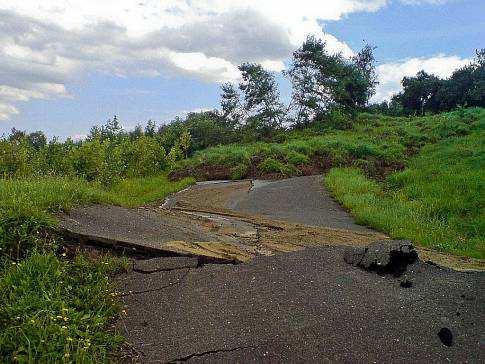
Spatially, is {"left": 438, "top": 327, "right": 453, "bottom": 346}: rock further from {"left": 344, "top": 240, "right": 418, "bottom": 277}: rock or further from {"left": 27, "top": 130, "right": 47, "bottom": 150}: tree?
{"left": 27, "top": 130, "right": 47, "bottom": 150}: tree

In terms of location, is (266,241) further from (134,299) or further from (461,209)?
(461,209)

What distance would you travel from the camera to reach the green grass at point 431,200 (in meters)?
7.05

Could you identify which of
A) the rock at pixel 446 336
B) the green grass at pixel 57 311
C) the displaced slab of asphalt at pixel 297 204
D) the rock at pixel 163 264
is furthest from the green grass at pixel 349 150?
the rock at pixel 446 336

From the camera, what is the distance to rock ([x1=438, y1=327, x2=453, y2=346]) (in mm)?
3677

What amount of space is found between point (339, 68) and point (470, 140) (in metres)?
11.0

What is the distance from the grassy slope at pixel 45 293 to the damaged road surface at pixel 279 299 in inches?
8.3

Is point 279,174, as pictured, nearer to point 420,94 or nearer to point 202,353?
point 202,353

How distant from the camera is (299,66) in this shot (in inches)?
996

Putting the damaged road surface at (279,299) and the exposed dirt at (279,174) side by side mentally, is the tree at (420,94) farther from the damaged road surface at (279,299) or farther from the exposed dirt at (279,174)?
the damaged road surface at (279,299)

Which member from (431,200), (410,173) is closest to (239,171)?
(410,173)

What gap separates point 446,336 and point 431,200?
225 inches

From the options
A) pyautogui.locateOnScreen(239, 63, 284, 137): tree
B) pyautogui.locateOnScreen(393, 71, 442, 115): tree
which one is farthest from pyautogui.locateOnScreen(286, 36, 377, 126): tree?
pyautogui.locateOnScreen(393, 71, 442, 115): tree

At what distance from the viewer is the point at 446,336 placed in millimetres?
3729

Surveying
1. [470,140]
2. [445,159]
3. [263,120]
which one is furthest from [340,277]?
[263,120]
